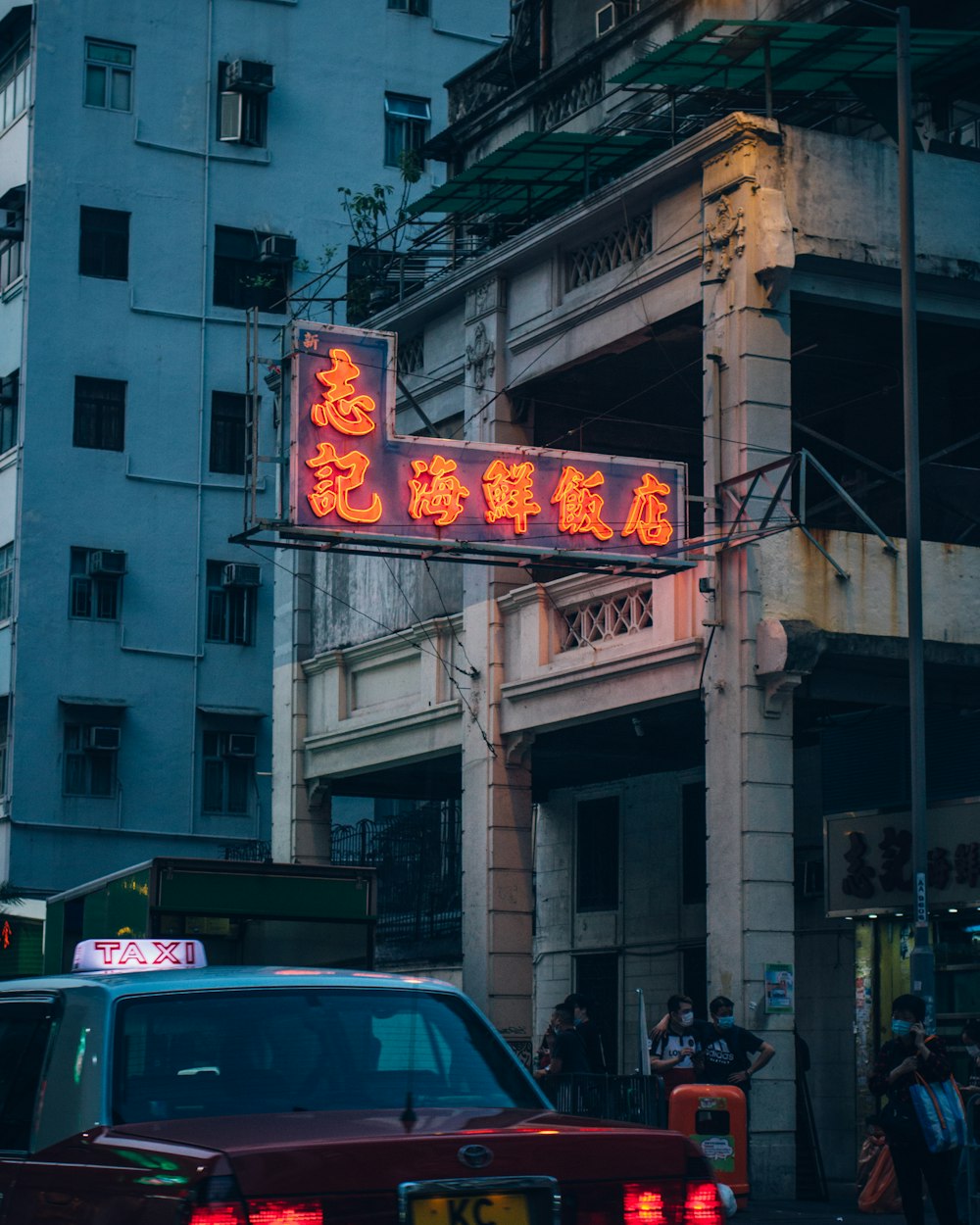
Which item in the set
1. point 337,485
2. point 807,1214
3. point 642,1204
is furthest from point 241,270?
Result: point 642,1204

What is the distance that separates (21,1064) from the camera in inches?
266

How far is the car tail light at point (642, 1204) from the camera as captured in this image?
237 inches

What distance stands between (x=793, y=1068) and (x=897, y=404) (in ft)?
30.1

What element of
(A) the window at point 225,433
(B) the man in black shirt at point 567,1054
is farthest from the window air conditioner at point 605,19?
(A) the window at point 225,433

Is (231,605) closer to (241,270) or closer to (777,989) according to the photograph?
(241,270)

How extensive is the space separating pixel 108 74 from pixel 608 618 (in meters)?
23.9

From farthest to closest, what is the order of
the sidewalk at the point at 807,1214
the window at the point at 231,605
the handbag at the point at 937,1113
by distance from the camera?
the window at the point at 231,605 < the sidewalk at the point at 807,1214 < the handbag at the point at 937,1113

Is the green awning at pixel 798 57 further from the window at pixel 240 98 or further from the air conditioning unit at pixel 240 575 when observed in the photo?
the window at pixel 240 98

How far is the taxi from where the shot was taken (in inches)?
221

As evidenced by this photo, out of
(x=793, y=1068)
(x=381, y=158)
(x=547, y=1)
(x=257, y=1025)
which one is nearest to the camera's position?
(x=257, y=1025)

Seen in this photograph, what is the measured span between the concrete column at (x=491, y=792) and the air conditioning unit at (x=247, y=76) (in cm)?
1923

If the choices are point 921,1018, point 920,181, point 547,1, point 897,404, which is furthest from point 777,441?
point 547,1

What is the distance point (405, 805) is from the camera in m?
46.4

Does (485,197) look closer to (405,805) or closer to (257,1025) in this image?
(257,1025)
